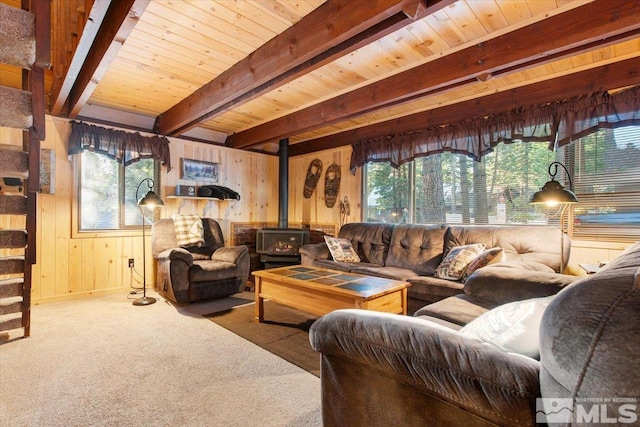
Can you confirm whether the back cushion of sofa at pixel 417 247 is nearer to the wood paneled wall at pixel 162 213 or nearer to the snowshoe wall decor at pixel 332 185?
the wood paneled wall at pixel 162 213

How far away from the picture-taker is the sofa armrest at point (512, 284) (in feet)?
6.20

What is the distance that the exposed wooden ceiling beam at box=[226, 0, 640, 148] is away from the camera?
198 cm

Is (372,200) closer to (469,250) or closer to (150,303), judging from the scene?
(469,250)

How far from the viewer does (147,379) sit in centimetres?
199

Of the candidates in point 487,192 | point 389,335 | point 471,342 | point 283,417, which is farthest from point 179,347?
point 487,192

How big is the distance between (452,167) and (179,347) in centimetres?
356

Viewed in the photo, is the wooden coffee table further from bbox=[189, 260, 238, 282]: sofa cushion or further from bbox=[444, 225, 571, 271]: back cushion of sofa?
bbox=[444, 225, 571, 271]: back cushion of sofa

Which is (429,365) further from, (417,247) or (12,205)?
(12,205)

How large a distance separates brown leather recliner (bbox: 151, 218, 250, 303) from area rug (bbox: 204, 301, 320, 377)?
1.37 feet

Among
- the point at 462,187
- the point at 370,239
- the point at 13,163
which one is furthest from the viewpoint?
the point at 370,239

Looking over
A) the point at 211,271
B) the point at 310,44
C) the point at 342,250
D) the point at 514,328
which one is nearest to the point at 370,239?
the point at 342,250

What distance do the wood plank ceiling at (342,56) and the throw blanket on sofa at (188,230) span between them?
122 centimetres

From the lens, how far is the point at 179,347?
2.45m

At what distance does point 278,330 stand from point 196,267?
1.30 m
